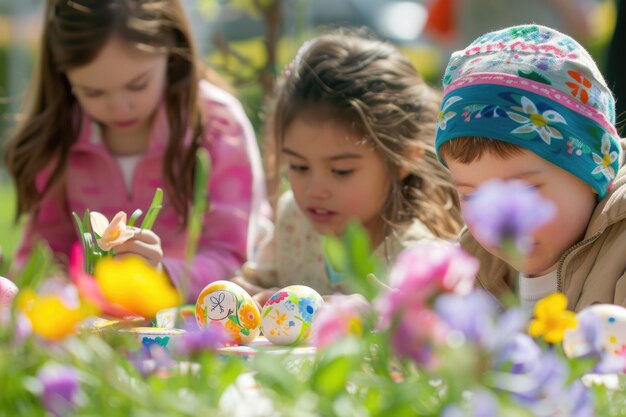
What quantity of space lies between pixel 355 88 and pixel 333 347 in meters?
1.79

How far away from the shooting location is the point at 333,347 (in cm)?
75

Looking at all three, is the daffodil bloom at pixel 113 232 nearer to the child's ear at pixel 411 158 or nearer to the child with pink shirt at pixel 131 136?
the child's ear at pixel 411 158

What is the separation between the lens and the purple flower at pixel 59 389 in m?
0.72

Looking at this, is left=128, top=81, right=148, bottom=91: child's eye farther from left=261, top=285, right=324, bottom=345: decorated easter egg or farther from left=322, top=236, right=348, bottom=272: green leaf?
left=322, top=236, right=348, bottom=272: green leaf

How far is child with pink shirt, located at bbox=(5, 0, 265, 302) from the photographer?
2752 millimetres

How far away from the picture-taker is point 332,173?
7.88 feet

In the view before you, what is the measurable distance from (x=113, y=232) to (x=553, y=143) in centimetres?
75

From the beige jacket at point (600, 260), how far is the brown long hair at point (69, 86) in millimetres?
1425

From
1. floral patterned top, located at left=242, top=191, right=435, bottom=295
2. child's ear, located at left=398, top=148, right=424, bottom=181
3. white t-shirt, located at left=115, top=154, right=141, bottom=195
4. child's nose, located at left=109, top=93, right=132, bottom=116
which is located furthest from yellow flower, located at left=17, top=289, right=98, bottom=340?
white t-shirt, located at left=115, top=154, right=141, bottom=195

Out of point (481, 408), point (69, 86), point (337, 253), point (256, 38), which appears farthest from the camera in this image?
point (256, 38)

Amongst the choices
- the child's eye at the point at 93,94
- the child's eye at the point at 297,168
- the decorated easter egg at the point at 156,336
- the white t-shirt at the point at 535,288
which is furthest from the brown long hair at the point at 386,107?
the decorated easter egg at the point at 156,336

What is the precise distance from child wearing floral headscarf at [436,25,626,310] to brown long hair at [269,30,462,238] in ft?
2.34

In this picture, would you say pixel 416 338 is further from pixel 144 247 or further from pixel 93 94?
pixel 93 94

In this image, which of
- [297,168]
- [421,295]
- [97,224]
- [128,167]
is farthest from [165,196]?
[421,295]
